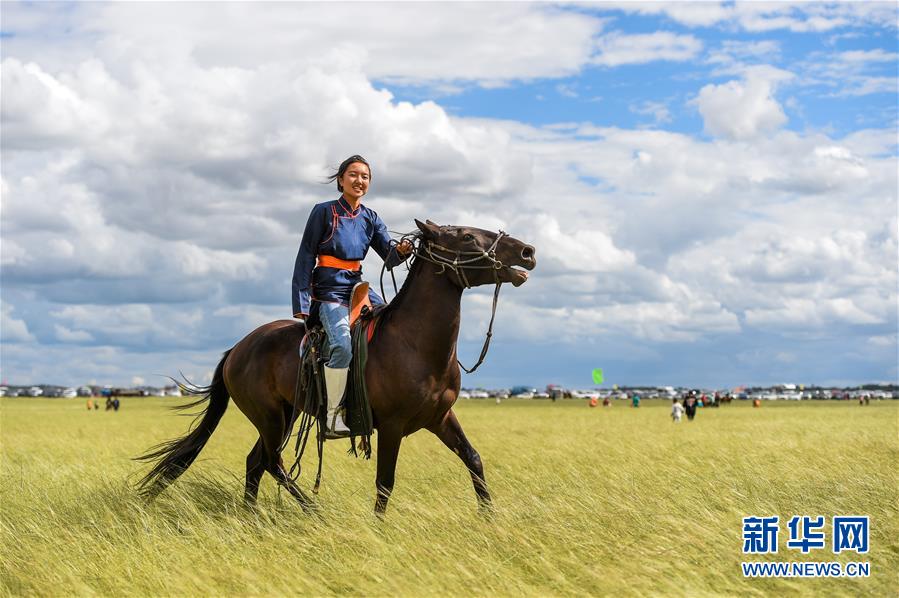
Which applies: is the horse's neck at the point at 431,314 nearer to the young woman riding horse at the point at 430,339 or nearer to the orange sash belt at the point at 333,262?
the young woman riding horse at the point at 430,339

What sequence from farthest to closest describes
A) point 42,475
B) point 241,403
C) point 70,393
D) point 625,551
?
point 70,393 → point 42,475 → point 241,403 → point 625,551

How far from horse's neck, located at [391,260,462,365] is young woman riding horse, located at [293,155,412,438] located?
39 centimetres

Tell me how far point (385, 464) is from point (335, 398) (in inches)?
33.1

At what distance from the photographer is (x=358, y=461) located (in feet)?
55.7

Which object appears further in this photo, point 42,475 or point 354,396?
point 42,475

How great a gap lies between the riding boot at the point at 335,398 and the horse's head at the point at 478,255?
142 cm

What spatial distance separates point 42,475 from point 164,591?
8853 millimetres

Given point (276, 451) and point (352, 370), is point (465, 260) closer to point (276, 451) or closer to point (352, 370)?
point (352, 370)

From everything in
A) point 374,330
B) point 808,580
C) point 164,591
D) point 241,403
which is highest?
point 374,330

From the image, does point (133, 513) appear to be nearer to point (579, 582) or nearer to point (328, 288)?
point (328, 288)

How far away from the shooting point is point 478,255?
841cm

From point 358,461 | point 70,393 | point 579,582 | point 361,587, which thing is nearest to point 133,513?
point 361,587

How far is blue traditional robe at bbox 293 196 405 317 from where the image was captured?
893cm

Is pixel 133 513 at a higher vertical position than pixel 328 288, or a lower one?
lower
